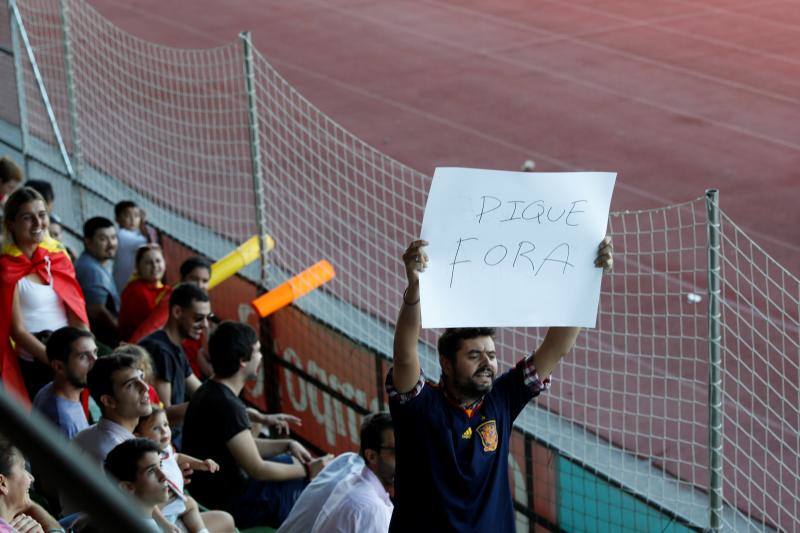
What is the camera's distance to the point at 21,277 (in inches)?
218

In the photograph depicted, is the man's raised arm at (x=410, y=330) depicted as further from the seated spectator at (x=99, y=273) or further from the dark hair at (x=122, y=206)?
the dark hair at (x=122, y=206)

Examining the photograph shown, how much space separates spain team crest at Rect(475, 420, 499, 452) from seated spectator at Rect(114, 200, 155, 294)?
4.12 metres

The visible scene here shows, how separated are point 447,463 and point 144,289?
3.37 m

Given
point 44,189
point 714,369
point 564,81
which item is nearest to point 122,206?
point 44,189

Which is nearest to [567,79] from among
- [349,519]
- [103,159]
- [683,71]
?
[683,71]

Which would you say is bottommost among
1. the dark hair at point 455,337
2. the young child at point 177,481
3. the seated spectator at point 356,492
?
the young child at point 177,481

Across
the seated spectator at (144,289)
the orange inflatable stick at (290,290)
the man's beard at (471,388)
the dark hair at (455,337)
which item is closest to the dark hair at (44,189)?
the seated spectator at (144,289)

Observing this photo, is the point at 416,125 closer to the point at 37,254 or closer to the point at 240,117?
the point at 240,117

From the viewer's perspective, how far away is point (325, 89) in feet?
46.1

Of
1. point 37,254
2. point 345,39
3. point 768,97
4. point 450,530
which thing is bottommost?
point 345,39

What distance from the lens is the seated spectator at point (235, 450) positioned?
481 centimetres

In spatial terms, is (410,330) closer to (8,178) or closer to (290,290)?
(290,290)

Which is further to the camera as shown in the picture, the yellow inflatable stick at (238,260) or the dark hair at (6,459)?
the yellow inflatable stick at (238,260)

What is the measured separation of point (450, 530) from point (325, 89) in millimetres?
11284
